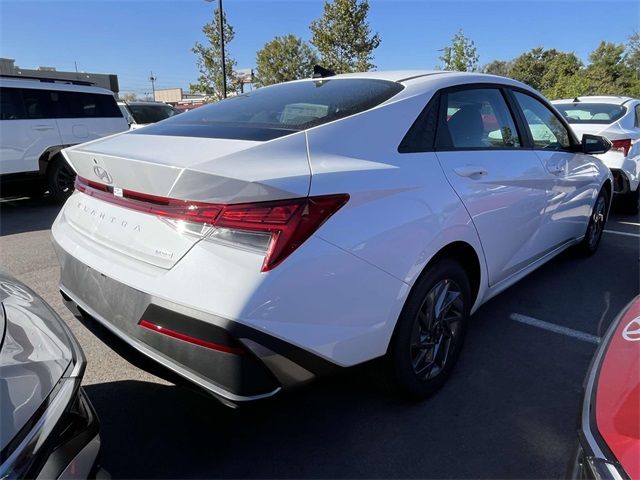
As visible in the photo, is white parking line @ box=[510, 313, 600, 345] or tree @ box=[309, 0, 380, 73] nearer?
white parking line @ box=[510, 313, 600, 345]

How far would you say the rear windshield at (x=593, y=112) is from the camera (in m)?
6.81

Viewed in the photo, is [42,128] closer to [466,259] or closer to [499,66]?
[466,259]

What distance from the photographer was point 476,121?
288 centimetres

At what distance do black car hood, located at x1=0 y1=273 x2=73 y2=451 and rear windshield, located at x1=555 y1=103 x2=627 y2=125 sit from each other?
716cm

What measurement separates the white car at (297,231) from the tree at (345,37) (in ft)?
60.4

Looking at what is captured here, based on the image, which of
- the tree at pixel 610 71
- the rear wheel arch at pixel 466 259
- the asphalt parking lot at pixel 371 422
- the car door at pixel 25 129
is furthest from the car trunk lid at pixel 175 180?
the tree at pixel 610 71

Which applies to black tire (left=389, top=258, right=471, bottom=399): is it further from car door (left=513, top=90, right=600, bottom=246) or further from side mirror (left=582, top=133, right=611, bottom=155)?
side mirror (left=582, top=133, right=611, bottom=155)

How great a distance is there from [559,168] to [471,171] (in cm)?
144

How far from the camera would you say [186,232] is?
176 centimetres

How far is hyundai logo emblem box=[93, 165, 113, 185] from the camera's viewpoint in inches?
82.0

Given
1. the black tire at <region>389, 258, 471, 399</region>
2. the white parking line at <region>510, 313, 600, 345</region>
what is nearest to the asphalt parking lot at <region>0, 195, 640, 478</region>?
the white parking line at <region>510, 313, 600, 345</region>

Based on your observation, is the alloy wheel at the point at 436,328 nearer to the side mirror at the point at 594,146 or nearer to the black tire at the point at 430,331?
the black tire at the point at 430,331

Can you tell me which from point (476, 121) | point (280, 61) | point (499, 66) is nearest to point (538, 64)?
point (499, 66)

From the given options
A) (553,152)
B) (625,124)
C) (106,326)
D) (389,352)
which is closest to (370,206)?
(389,352)
